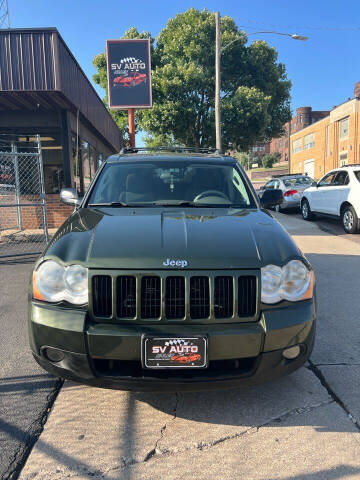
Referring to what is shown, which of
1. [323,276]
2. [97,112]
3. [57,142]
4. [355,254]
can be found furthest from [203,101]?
[323,276]

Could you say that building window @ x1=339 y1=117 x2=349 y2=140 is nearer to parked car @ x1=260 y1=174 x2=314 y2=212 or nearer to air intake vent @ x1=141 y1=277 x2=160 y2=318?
parked car @ x1=260 y1=174 x2=314 y2=212

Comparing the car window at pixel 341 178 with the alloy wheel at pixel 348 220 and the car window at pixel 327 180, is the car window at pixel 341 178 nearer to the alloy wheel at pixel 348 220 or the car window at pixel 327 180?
the car window at pixel 327 180

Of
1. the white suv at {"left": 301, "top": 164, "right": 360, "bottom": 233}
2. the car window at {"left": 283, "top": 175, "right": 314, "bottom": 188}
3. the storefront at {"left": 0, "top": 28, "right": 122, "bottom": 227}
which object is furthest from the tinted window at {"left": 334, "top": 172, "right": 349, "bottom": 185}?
the storefront at {"left": 0, "top": 28, "right": 122, "bottom": 227}

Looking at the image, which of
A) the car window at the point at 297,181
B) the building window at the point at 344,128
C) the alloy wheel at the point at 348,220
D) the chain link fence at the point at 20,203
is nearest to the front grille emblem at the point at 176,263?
the chain link fence at the point at 20,203

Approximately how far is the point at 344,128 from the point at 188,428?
1623 inches

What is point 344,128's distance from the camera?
126ft

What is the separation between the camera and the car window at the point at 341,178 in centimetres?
1035

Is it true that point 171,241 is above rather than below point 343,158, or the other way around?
below

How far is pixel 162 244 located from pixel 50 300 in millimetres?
769

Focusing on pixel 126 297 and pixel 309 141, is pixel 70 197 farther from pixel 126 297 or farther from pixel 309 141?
pixel 309 141

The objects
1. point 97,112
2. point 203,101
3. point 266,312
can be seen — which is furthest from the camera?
point 203,101

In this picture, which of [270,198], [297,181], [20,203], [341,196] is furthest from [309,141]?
[270,198]

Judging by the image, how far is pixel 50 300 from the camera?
241 centimetres

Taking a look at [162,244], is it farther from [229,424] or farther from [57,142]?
[57,142]
